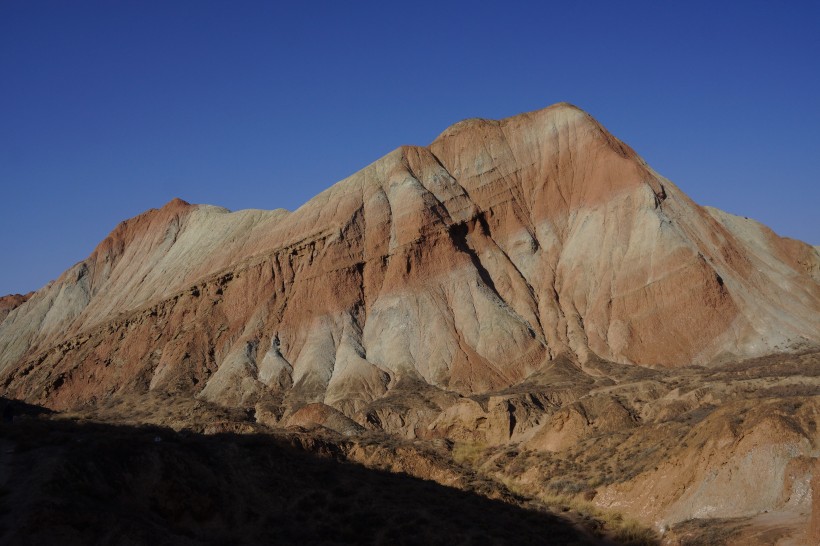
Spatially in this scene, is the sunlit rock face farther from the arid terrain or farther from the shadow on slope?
the shadow on slope

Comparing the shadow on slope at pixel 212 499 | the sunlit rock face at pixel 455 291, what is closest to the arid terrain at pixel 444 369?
the shadow on slope at pixel 212 499

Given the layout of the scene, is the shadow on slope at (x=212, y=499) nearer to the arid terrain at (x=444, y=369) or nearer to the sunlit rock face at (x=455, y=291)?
the arid terrain at (x=444, y=369)

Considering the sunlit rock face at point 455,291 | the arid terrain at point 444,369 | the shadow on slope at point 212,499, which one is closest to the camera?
the shadow on slope at point 212,499

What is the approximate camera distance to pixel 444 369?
63.9 meters

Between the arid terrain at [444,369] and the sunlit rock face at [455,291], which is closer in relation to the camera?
the arid terrain at [444,369]

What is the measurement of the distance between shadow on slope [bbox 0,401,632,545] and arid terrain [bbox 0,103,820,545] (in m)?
0.10

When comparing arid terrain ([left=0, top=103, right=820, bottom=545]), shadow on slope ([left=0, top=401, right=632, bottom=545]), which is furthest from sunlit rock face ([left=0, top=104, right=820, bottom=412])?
shadow on slope ([left=0, top=401, right=632, bottom=545])

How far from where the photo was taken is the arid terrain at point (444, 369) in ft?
86.9

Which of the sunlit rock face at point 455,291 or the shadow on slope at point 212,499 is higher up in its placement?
the sunlit rock face at point 455,291

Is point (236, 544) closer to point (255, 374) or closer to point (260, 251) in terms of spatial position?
point (255, 374)

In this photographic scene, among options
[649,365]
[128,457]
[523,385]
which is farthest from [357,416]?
[128,457]

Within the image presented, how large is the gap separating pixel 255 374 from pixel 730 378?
125 ft

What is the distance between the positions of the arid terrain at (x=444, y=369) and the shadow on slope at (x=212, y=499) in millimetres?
104

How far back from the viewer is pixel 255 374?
Answer: 6762 centimetres
